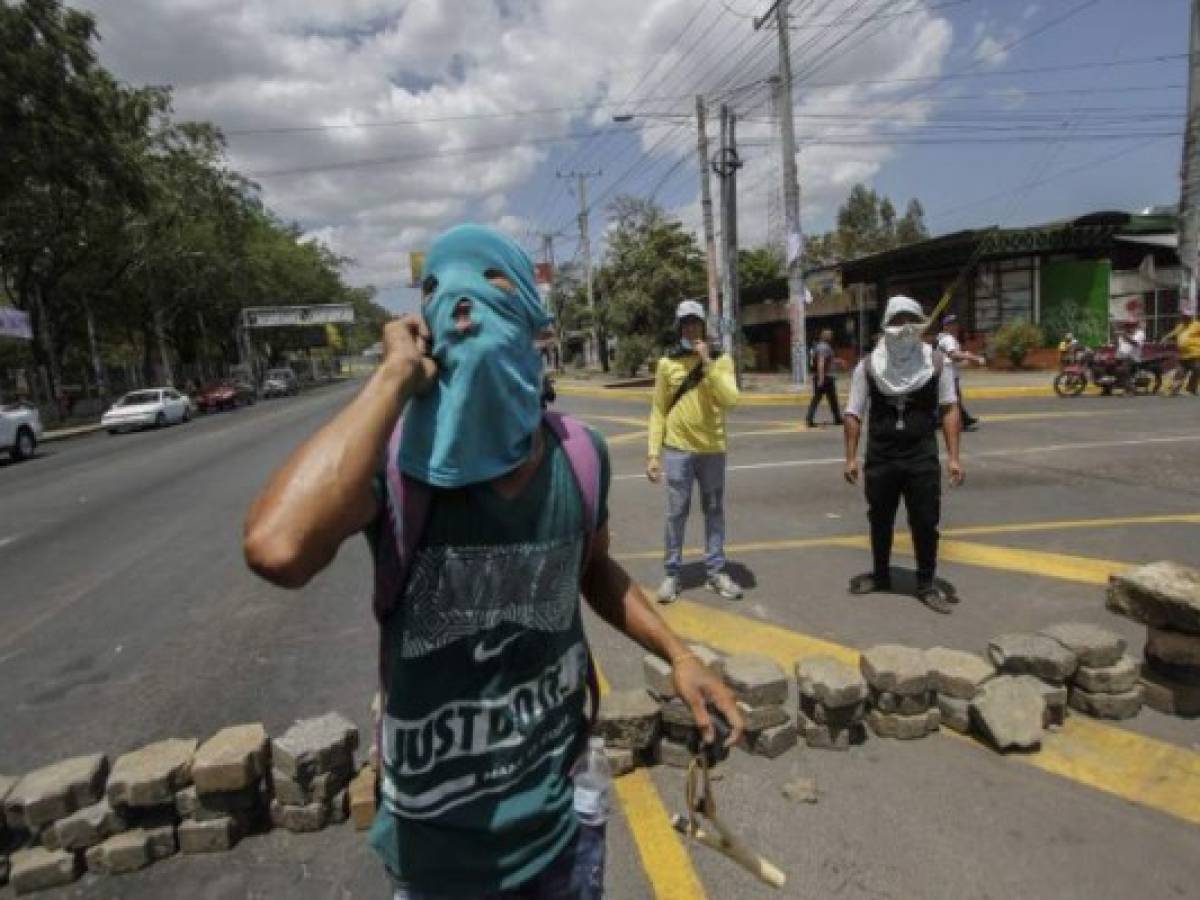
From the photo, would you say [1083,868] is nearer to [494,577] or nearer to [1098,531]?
[494,577]

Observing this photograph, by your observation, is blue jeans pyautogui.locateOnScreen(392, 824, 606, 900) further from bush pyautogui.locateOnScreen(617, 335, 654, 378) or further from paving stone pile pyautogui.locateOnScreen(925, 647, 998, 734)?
bush pyautogui.locateOnScreen(617, 335, 654, 378)

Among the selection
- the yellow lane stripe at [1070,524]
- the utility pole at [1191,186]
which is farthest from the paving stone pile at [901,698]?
the utility pole at [1191,186]

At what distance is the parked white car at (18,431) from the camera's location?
19.9 meters

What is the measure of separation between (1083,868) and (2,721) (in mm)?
4926

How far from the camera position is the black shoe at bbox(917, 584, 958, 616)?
5.12 metres

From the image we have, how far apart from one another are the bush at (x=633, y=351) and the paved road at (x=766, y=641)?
25655 millimetres

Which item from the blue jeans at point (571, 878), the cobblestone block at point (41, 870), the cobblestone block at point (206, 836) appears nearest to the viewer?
the blue jeans at point (571, 878)

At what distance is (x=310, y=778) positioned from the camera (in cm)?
Answer: 311

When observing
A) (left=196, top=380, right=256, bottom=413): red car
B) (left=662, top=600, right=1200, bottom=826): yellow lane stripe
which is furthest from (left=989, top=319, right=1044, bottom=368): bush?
(left=196, top=380, right=256, bottom=413): red car

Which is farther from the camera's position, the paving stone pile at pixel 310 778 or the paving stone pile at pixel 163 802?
the paving stone pile at pixel 310 778

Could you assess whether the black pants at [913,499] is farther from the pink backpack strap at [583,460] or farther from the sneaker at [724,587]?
the pink backpack strap at [583,460]

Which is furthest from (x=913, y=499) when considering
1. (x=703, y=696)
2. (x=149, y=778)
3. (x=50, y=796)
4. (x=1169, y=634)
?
(x=50, y=796)

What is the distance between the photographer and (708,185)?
84.3ft

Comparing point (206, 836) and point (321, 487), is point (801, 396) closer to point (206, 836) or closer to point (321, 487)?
point (206, 836)
